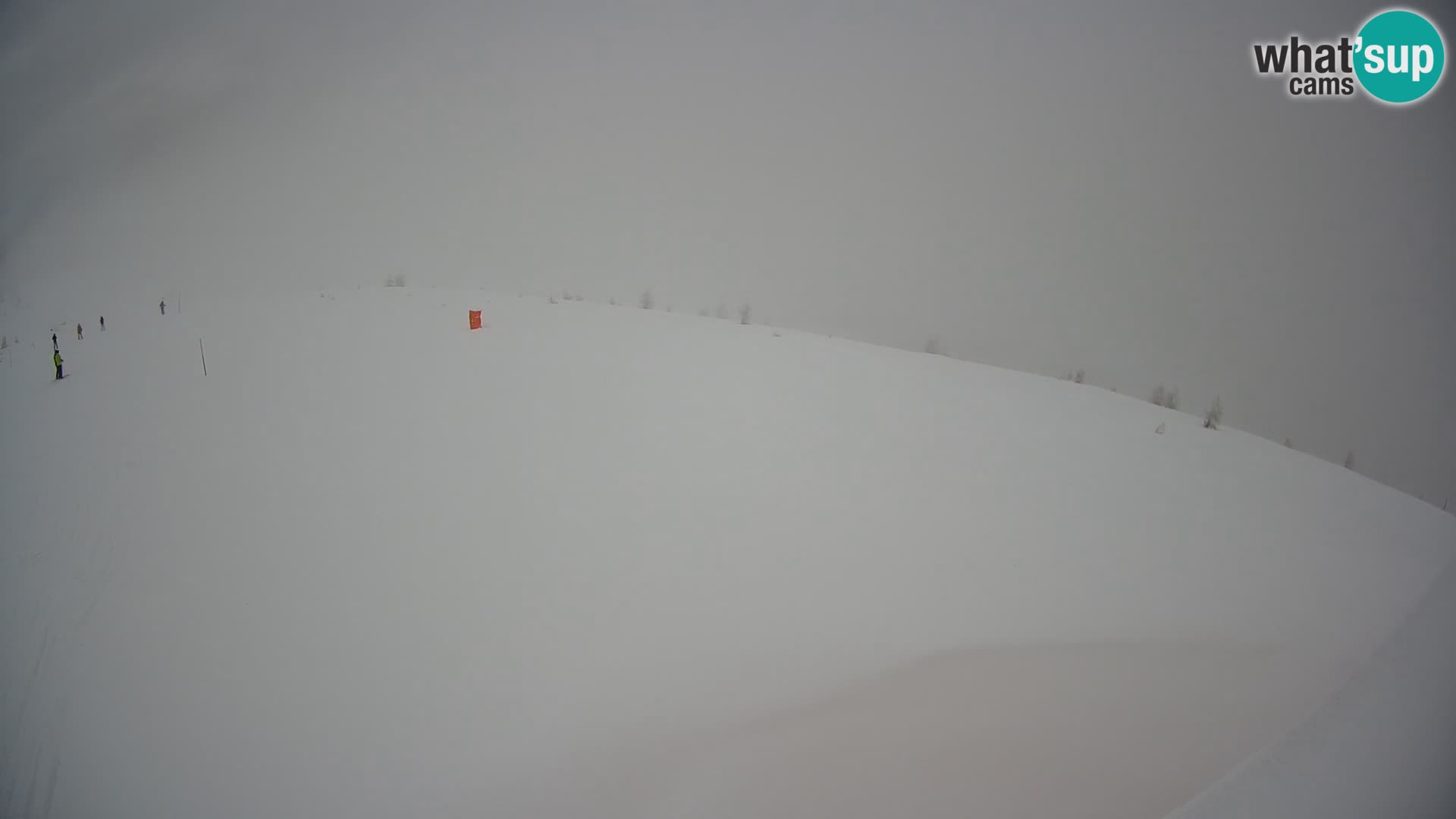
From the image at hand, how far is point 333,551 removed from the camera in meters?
3.91

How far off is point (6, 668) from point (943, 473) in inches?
237

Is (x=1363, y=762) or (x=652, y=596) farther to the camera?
(x=652, y=596)

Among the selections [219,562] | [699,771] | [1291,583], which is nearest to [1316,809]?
[699,771]

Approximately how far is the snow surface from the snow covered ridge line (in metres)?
0.83

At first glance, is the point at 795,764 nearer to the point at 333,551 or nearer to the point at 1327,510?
the point at 333,551

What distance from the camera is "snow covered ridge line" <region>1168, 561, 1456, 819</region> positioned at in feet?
5.13

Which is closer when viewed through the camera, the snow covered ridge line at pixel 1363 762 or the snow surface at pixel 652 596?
the snow covered ridge line at pixel 1363 762

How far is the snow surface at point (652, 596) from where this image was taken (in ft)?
8.78

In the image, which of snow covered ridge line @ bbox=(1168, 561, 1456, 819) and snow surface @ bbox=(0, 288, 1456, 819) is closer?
snow covered ridge line @ bbox=(1168, 561, 1456, 819)

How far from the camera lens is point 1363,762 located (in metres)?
1.66

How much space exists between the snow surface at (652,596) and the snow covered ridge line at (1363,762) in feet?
2.71

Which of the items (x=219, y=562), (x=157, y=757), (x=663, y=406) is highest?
(x=663, y=406)

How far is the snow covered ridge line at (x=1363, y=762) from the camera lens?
156 cm

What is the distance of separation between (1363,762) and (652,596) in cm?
305
